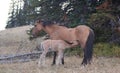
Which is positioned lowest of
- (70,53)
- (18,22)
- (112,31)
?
(18,22)

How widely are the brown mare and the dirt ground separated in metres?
0.56

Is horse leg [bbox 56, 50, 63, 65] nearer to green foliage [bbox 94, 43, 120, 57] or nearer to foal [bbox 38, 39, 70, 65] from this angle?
foal [bbox 38, 39, 70, 65]

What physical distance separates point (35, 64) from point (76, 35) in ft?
6.56

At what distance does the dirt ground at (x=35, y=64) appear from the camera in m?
10.6

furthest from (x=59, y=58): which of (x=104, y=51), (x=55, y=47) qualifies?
(x=104, y=51)

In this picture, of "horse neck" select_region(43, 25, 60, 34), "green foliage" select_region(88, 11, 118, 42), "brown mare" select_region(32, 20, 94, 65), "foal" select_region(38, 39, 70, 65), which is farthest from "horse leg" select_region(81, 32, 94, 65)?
"green foliage" select_region(88, 11, 118, 42)

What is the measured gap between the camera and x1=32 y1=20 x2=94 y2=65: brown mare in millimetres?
12328

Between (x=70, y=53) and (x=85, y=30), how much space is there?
525cm

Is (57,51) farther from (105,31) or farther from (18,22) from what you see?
(18,22)

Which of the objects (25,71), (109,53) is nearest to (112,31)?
(109,53)

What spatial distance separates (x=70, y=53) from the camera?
58.0 feet

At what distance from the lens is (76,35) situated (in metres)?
12.8

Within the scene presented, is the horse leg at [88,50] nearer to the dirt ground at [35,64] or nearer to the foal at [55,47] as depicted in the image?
the dirt ground at [35,64]

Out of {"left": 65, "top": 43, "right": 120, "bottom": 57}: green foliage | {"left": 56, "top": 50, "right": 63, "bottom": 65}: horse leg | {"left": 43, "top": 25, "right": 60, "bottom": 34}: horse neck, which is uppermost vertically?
{"left": 43, "top": 25, "right": 60, "bottom": 34}: horse neck
